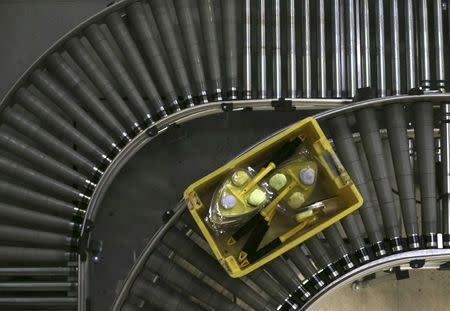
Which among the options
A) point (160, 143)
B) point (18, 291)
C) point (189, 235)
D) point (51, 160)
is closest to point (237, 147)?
point (160, 143)

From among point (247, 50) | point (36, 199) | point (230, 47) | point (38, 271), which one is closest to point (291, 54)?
point (247, 50)

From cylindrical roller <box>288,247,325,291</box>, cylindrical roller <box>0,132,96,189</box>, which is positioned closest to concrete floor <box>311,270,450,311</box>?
cylindrical roller <box>288,247,325,291</box>

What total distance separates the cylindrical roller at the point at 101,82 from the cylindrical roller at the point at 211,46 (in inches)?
19.8

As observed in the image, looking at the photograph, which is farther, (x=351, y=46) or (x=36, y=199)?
(x=351, y=46)

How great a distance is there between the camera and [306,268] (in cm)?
313

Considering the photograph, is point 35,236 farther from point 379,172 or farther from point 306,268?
point 379,172

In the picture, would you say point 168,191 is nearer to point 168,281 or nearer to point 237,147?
point 237,147

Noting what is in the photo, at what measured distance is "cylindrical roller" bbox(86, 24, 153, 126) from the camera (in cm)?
356

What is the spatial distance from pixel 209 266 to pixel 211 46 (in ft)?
4.11

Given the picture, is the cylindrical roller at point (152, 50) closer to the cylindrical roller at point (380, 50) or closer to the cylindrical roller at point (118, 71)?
the cylindrical roller at point (118, 71)

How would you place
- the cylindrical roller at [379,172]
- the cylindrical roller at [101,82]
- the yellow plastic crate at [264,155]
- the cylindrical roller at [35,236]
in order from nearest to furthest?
the yellow plastic crate at [264,155], the cylindrical roller at [379,172], the cylindrical roller at [35,236], the cylindrical roller at [101,82]

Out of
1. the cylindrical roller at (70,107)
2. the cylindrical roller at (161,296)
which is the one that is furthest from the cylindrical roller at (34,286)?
the cylindrical roller at (70,107)

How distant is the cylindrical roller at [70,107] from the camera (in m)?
3.54

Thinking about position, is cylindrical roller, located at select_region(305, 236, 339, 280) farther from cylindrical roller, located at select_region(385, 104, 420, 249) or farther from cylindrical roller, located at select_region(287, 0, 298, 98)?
cylindrical roller, located at select_region(287, 0, 298, 98)
